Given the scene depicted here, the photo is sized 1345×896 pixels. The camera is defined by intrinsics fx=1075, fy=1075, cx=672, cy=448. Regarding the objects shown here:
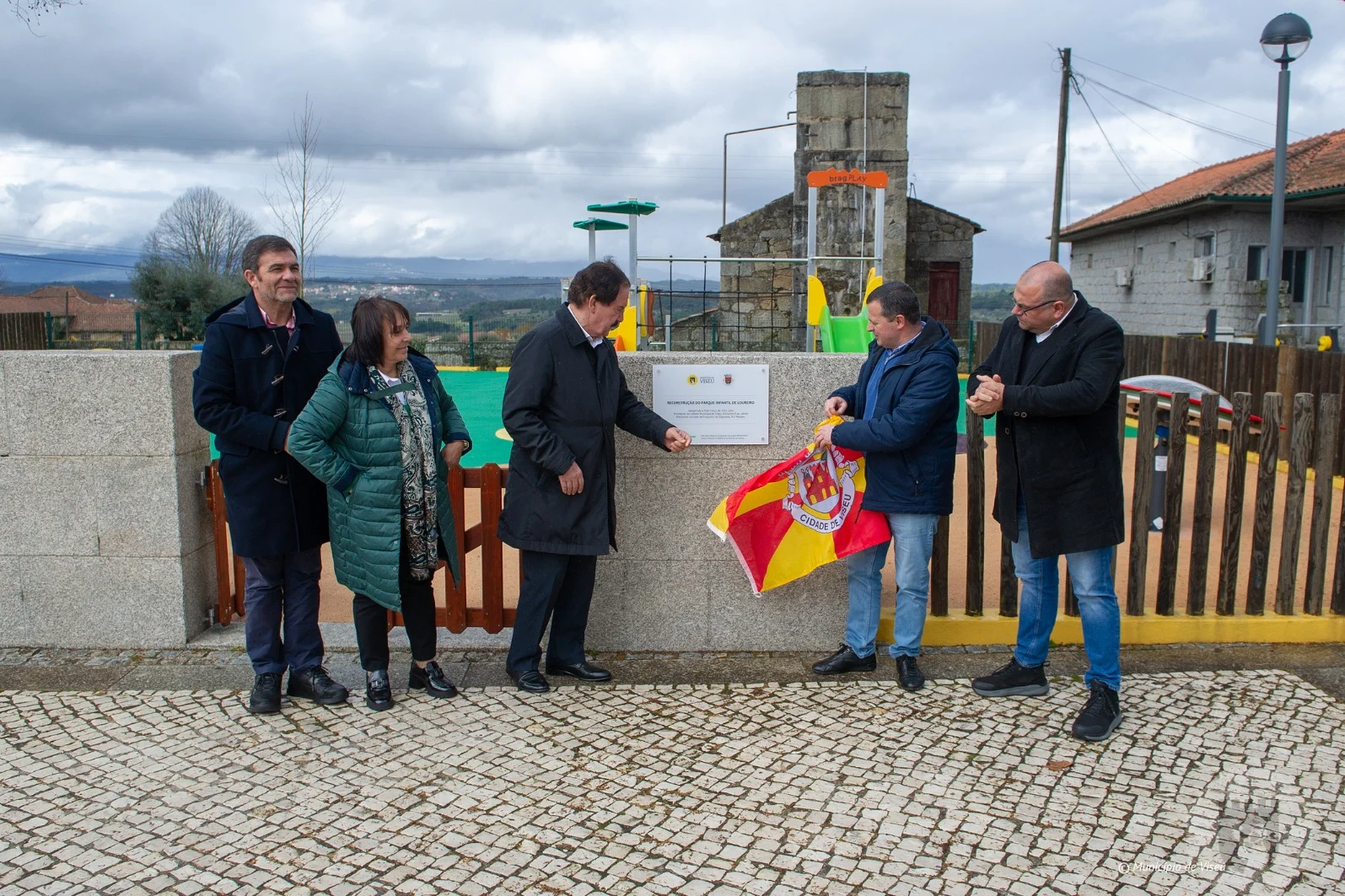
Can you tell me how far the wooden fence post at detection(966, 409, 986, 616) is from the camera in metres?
5.14

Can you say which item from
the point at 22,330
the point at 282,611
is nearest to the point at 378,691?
the point at 282,611

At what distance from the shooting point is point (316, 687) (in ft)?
14.7

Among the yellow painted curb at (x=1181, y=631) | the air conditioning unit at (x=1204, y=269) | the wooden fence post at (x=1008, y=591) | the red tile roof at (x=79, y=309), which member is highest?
the air conditioning unit at (x=1204, y=269)

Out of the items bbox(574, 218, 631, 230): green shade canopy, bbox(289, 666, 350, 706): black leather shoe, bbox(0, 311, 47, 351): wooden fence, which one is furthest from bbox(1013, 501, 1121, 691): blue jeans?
bbox(0, 311, 47, 351): wooden fence

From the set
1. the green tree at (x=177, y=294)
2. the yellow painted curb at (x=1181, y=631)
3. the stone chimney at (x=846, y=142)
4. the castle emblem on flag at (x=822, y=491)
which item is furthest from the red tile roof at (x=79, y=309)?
Result: the yellow painted curb at (x=1181, y=631)

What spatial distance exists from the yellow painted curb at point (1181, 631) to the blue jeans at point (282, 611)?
8.65ft

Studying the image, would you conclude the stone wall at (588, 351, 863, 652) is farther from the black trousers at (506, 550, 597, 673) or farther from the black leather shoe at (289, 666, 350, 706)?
the black leather shoe at (289, 666, 350, 706)

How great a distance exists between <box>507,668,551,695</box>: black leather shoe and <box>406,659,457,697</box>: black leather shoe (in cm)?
28

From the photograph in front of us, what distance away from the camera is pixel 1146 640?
17.2 feet

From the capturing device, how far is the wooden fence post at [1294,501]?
5.23 meters

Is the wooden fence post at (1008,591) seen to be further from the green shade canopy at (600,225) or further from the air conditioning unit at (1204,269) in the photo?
the air conditioning unit at (1204,269)

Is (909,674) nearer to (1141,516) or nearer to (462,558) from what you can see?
(1141,516)

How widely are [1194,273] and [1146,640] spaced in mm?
21092

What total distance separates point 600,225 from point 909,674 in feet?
48.2
